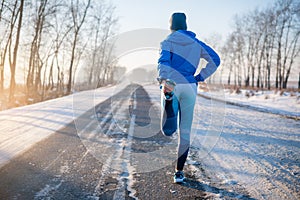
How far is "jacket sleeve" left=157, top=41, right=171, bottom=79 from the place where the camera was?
119 inches

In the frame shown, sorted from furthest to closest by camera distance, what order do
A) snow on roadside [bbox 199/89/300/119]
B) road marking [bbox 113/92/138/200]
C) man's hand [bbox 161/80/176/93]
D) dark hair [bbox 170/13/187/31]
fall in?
snow on roadside [bbox 199/89/300/119] < dark hair [bbox 170/13/187/31] < man's hand [bbox 161/80/176/93] < road marking [bbox 113/92/138/200]

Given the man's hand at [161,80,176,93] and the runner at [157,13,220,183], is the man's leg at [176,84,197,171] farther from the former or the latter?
the man's hand at [161,80,176,93]

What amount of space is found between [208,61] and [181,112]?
778mm

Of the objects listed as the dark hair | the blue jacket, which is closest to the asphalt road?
the blue jacket

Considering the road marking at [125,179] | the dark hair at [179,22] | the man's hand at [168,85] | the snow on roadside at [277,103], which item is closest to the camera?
the road marking at [125,179]

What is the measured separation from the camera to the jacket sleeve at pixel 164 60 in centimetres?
302

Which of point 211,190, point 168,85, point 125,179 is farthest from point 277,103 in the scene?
point 125,179

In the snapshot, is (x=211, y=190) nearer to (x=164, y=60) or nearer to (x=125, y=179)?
(x=125, y=179)

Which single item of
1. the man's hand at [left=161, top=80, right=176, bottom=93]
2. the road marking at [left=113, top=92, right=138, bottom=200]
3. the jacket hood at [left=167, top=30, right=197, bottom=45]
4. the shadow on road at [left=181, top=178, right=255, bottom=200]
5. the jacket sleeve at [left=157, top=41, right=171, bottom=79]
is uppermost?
the jacket hood at [left=167, top=30, right=197, bottom=45]

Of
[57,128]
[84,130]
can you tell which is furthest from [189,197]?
[57,128]

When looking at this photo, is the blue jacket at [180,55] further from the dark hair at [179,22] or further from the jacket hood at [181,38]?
the dark hair at [179,22]

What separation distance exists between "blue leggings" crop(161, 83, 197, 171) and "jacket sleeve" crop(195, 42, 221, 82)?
197 millimetres

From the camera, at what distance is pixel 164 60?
301cm

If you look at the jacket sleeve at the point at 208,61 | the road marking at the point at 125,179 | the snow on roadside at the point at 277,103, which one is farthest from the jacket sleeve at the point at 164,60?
the snow on roadside at the point at 277,103
